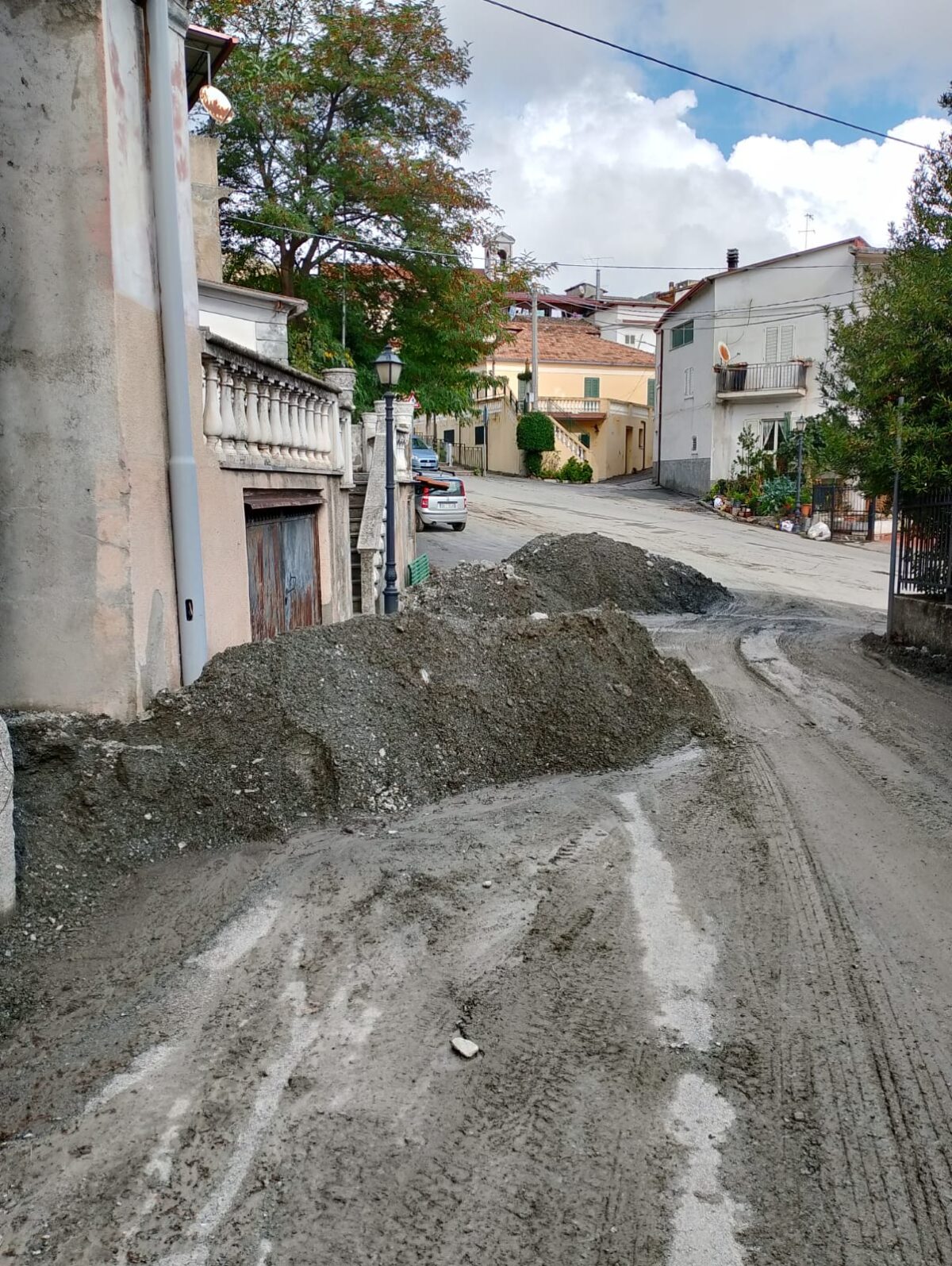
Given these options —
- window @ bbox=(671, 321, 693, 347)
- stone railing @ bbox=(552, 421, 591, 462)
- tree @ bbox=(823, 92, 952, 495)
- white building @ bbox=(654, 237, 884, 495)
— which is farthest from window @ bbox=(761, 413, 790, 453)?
tree @ bbox=(823, 92, 952, 495)

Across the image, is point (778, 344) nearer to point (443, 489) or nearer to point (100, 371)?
point (443, 489)

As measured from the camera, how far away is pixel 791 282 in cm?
3853

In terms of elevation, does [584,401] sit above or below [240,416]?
above

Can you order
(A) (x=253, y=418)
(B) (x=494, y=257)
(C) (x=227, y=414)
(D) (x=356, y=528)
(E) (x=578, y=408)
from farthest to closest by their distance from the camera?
(E) (x=578, y=408)
(B) (x=494, y=257)
(D) (x=356, y=528)
(A) (x=253, y=418)
(C) (x=227, y=414)

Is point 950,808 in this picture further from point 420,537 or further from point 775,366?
point 775,366

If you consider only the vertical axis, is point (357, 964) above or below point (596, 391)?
below

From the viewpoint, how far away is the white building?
37.8 meters

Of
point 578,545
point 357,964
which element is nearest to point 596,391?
point 578,545

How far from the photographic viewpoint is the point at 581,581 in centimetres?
1775

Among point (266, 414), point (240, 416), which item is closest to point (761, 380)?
point (266, 414)

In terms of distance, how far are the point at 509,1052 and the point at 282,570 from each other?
696 cm

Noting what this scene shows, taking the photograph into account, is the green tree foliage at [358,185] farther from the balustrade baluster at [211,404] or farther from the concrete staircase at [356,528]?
the balustrade baluster at [211,404]

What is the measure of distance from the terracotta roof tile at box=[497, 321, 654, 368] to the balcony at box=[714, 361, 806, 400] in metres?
16.3

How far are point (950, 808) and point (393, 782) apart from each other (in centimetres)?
362
